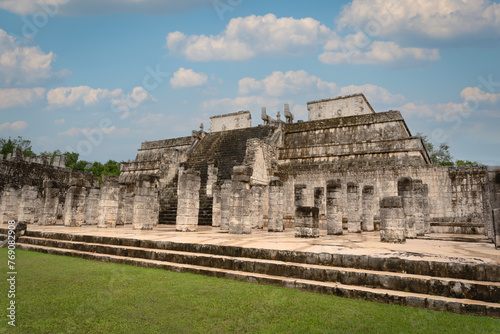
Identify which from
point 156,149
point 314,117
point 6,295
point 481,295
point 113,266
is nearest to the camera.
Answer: point 481,295

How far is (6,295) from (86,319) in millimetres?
1916

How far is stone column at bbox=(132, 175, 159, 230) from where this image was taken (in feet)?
40.3

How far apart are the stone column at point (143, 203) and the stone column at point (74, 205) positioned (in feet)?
11.9

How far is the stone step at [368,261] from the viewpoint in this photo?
4.56m

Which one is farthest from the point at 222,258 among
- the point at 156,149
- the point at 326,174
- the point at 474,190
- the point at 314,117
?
the point at 314,117

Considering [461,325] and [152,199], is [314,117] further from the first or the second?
[461,325]

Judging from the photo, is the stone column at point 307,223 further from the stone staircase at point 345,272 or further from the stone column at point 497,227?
the stone column at point 497,227

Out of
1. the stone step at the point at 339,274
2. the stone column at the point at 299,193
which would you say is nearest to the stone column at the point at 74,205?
the stone step at the point at 339,274

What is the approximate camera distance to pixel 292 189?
18859 mm

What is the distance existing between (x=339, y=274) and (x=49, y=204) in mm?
15028

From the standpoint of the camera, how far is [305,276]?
543 cm

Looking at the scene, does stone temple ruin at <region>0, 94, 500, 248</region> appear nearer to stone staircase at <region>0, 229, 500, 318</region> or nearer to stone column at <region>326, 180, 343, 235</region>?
stone column at <region>326, 180, 343, 235</region>

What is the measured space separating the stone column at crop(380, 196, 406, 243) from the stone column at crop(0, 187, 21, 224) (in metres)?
18.3

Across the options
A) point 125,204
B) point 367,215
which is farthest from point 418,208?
point 125,204
